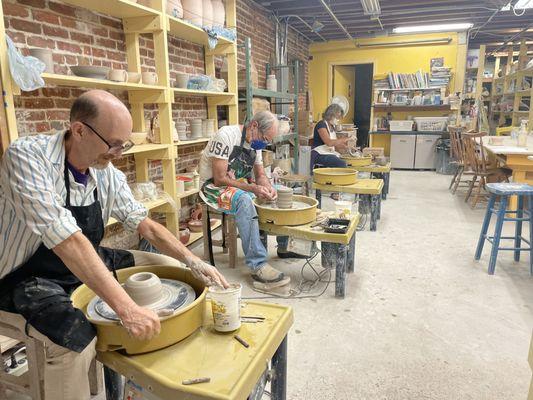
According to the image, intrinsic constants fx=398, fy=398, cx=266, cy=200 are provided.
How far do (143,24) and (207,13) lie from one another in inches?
34.8

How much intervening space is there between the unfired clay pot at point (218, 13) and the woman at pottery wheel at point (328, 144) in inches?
77.7

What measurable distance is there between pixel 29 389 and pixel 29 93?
173 cm

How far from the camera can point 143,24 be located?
312 cm

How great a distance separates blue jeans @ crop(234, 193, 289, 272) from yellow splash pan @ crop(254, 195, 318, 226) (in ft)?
0.21

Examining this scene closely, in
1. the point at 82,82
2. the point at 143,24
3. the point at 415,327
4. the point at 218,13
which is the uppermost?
the point at 218,13

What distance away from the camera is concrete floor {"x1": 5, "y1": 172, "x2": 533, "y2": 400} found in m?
1.88

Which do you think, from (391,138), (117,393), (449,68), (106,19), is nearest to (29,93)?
(106,19)

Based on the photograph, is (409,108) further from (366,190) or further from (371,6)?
(366,190)

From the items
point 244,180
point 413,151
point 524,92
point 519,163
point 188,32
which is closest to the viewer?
point 244,180

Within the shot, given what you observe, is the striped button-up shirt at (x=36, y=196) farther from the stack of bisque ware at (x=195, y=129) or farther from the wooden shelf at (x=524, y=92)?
the wooden shelf at (x=524, y=92)

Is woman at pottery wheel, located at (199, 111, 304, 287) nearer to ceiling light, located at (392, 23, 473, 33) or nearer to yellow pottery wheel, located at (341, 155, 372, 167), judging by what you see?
yellow pottery wheel, located at (341, 155, 372, 167)

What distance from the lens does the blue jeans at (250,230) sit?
110 inches

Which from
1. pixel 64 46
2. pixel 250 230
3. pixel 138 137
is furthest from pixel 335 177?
pixel 64 46

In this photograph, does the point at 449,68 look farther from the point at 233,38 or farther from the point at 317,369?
the point at 317,369
